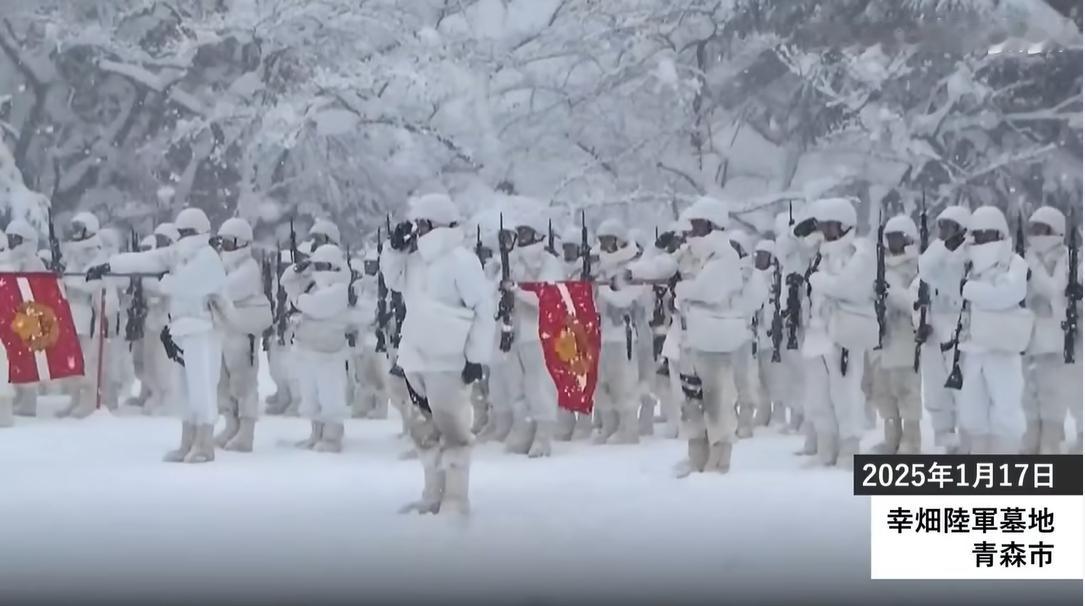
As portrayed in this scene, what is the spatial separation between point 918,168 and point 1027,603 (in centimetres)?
267

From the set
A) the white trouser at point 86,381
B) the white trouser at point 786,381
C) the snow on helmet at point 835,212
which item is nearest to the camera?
the snow on helmet at point 835,212

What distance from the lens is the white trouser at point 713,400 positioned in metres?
7.29

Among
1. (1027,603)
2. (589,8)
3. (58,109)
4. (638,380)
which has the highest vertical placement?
(589,8)

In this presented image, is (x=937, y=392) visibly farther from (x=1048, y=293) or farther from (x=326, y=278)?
(x=326, y=278)

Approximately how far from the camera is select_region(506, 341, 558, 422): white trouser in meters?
8.13

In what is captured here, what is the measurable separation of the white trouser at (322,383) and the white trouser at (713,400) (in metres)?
1.95

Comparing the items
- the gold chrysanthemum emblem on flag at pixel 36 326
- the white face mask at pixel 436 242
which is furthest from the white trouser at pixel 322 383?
the white face mask at pixel 436 242

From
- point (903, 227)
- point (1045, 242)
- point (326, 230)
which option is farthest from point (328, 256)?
point (1045, 242)

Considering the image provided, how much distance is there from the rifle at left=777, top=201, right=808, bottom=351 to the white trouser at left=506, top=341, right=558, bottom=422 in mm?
1295

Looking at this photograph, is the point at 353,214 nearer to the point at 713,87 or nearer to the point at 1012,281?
the point at 713,87

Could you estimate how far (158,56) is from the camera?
7.96m

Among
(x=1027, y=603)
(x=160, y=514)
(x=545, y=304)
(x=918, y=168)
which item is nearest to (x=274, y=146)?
(x=545, y=304)

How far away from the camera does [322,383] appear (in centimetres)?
818

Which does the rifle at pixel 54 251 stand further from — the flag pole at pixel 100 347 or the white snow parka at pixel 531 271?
the white snow parka at pixel 531 271
